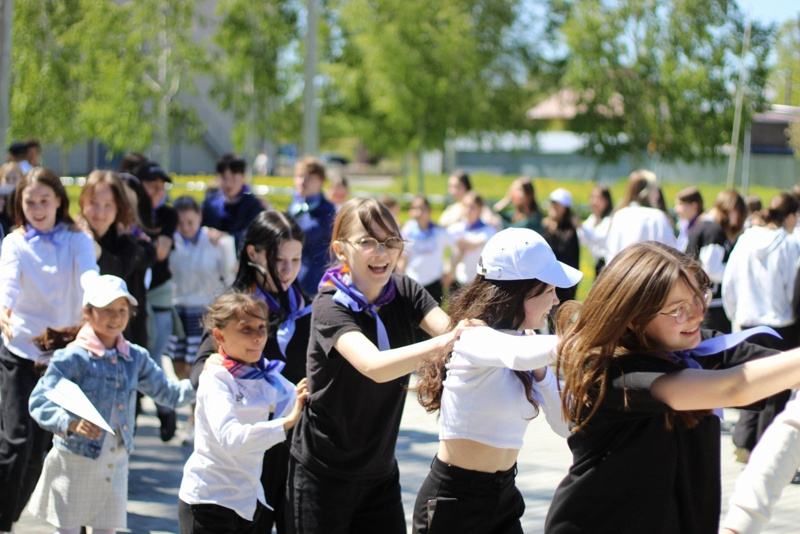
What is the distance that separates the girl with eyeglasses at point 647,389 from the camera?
261 centimetres

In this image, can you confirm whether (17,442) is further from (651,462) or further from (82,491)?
(651,462)

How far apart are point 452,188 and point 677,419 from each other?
860 centimetres

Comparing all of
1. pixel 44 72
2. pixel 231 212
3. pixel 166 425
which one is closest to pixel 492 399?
pixel 166 425

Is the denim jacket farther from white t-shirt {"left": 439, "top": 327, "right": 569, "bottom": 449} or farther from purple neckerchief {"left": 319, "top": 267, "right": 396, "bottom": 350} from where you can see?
white t-shirt {"left": 439, "top": 327, "right": 569, "bottom": 449}

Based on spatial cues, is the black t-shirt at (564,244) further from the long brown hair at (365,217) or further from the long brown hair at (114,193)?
the long brown hair at (365,217)

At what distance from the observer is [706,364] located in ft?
8.93

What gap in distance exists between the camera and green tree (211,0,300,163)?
99.2 ft

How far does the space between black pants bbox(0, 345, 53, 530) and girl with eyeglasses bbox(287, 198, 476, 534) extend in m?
1.99

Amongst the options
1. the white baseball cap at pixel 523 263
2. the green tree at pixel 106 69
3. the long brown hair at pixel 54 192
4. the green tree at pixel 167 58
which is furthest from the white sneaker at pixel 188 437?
the green tree at pixel 167 58

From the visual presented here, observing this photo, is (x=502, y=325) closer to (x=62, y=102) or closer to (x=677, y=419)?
(x=677, y=419)

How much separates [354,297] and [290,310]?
1.06 metres

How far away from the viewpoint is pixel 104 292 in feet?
14.9

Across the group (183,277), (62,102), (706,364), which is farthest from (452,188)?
(62,102)

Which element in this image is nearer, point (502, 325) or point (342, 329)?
point (502, 325)
